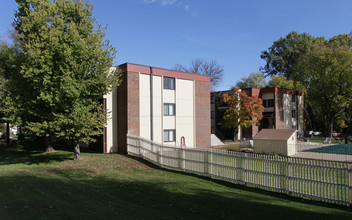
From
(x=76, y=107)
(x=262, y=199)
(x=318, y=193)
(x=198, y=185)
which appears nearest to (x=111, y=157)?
(x=76, y=107)

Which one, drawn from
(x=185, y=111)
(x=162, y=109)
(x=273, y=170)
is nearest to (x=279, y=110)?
(x=185, y=111)

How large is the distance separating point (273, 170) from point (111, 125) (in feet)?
48.5

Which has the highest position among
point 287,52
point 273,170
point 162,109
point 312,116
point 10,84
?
point 287,52

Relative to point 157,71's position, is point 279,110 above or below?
below

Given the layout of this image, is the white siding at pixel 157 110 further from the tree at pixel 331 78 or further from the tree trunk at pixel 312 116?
the tree trunk at pixel 312 116

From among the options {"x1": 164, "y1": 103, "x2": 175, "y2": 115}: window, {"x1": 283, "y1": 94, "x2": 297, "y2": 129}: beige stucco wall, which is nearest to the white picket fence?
{"x1": 164, "y1": 103, "x2": 175, "y2": 115}: window

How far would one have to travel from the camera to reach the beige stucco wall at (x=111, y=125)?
21.4 metres

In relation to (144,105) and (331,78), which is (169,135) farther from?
(331,78)

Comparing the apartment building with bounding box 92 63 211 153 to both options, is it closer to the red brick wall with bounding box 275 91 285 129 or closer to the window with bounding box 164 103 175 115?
the window with bounding box 164 103 175 115

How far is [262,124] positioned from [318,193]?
38931mm

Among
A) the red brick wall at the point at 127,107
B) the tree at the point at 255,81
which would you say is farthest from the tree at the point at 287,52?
the red brick wall at the point at 127,107

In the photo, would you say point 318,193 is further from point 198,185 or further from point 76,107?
point 76,107

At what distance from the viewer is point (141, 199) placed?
8375 millimetres

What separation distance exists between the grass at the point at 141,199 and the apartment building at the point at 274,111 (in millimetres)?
32424
